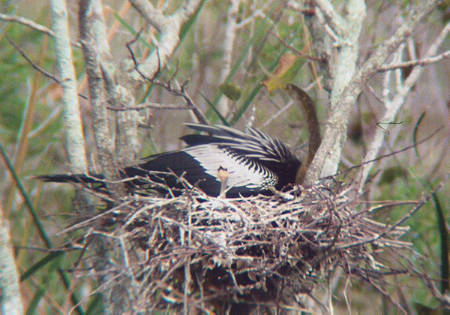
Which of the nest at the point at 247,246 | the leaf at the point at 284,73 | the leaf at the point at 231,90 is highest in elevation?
the leaf at the point at 284,73

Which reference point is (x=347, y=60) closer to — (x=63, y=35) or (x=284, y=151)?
(x=284, y=151)

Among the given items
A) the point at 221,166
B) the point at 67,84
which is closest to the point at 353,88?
the point at 221,166

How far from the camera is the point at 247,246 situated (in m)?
1.28

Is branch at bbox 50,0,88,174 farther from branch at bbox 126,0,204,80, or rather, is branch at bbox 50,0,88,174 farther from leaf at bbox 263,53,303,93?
leaf at bbox 263,53,303,93

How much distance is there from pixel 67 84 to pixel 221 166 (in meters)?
0.63

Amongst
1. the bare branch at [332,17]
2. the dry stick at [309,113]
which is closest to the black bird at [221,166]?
the dry stick at [309,113]

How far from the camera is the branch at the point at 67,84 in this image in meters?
1.42

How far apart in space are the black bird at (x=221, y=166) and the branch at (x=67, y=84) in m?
0.10

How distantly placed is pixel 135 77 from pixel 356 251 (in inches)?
39.5

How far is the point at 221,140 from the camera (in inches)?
71.2

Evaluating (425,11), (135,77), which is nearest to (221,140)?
(135,77)

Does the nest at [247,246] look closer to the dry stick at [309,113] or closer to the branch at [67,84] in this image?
the dry stick at [309,113]

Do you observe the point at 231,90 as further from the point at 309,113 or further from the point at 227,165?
the point at 309,113

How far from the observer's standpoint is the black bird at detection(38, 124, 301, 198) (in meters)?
1.60
